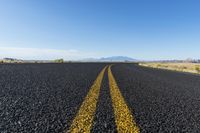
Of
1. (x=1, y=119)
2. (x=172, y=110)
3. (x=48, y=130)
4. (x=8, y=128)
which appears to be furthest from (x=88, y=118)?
(x=172, y=110)

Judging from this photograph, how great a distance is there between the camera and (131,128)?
2.42 metres

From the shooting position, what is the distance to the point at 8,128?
235 centimetres

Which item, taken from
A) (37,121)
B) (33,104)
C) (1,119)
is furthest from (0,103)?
(37,121)

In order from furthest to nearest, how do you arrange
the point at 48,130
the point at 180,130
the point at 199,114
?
the point at 199,114 → the point at 180,130 → the point at 48,130

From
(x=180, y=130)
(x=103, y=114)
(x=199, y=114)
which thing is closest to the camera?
(x=180, y=130)

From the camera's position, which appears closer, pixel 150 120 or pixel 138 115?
pixel 150 120

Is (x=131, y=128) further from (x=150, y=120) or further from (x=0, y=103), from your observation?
(x=0, y=103)

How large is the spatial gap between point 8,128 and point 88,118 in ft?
3.46

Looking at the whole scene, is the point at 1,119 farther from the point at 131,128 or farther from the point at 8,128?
the point at 131,128

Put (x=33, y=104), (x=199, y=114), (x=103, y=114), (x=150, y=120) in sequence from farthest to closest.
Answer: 1. (x=33, y=104)
2. (x=199, y=114)
3. (x=103, y=114)
4. (x=150, y=120)

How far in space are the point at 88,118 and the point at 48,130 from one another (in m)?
0.66

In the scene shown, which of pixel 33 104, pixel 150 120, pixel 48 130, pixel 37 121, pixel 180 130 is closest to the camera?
pixel 48 130

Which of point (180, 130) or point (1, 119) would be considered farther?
point (1, 119)

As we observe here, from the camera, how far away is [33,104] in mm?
3676
